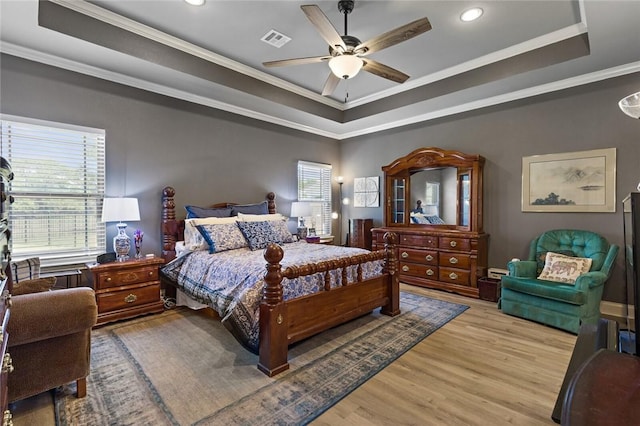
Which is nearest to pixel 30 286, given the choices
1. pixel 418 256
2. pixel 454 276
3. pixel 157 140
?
pixel 157 140

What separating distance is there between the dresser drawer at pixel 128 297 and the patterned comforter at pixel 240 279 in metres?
0.26

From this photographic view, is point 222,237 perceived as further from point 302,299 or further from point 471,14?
point 471,14

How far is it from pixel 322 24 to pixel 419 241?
11.4ft

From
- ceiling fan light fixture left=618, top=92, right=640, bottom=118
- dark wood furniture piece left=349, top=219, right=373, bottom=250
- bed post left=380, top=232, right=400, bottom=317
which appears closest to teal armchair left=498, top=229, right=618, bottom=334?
bed post left=380, top=232, right=400, bottom=317

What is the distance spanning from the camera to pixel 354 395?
2047 mm

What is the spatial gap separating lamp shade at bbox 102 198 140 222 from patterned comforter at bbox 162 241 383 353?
742mm

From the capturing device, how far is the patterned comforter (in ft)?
7.97

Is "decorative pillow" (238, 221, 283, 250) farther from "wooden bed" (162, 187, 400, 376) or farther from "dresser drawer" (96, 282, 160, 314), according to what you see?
"dresser drawer" (96, 282, 160, 314)

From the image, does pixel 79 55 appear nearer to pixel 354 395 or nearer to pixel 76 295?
pixel 76 295

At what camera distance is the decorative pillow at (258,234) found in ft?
12.1

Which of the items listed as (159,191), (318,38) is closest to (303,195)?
(159,191)

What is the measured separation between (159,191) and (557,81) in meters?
5.13

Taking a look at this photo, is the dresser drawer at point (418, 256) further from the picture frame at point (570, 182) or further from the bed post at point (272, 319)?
the bed post at point (272, 319)

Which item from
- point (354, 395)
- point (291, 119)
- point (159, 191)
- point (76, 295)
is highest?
point (291, 119)
